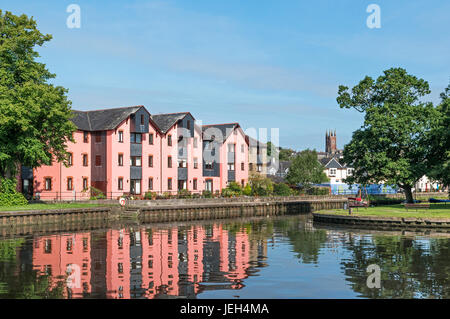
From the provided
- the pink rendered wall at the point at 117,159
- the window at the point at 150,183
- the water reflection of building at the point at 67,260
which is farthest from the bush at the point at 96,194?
the water reflection of building at the point at 67,260

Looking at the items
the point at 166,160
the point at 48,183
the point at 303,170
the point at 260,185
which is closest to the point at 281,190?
the point at 260,185

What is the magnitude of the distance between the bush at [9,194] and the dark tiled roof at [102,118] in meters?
20.1

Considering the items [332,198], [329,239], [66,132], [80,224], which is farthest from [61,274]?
[332,198]

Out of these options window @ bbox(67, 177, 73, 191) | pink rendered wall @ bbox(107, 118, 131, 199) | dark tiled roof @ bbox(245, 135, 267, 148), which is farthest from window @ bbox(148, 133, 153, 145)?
dark tiled roof @ bbox(245, 135, 267, 148)

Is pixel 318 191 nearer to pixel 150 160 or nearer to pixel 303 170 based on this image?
pixel 303 170

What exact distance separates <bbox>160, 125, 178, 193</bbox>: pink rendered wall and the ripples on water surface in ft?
129

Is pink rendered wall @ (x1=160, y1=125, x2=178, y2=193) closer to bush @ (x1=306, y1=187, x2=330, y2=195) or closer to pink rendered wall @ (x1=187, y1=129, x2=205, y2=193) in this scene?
pink rendered wall @ (x1=187, y1=129, x2=205, y2=193)

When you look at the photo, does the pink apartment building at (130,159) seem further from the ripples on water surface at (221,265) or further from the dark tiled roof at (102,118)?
the ripples on water surface at (221,265)

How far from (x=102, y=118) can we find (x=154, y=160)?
403 inches

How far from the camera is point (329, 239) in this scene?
4003 centimetres

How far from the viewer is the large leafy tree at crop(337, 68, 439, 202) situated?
2413 inches

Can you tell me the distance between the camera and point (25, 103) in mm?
51375

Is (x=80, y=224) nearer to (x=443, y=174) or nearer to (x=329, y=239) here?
(x=329, y=239)
